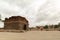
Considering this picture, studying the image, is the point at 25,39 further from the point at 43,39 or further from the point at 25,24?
the point at 25,24

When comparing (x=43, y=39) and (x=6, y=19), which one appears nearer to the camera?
(x=43, y=39)

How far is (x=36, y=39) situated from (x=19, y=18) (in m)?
16.0

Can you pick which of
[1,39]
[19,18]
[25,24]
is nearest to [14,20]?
[19,18]

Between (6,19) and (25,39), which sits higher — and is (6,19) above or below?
above

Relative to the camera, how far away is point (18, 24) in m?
Result: 19.4

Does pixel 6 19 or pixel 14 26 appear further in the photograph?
pixel 6 19

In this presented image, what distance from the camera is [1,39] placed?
3961 mm

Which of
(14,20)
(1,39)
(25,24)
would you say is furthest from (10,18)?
(1,39)

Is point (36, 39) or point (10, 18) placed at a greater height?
point (10, 18)

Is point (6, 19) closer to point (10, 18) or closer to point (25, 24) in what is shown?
point (10, 18)

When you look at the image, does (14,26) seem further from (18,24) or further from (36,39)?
(36,39)

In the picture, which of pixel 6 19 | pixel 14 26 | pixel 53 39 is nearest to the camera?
pixel 53 39

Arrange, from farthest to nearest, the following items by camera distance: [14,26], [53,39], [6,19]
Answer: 1. [6,19]
2. [14,26]
3. [53,39]

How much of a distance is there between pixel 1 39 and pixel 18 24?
15496mm
